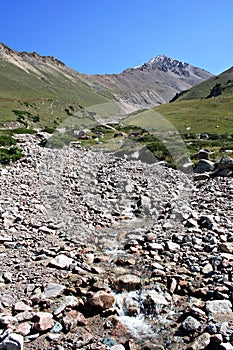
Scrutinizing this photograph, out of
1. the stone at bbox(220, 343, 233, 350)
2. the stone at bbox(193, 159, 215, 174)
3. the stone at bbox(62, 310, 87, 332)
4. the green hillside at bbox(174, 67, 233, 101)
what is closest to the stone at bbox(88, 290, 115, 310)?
the stone at bbox(62, 310, 87, 332)

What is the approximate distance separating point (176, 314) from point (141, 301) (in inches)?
35.2

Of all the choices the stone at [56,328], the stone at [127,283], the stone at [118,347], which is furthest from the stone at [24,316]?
the stone at [127,283]

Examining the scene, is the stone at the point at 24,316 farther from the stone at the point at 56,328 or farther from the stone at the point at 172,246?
the stone at the point at 172,246

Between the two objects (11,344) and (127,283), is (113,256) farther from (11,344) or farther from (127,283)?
(11,344)

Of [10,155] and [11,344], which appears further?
[10,155]

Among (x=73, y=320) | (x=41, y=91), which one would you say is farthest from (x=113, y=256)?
(x=41, y=91)

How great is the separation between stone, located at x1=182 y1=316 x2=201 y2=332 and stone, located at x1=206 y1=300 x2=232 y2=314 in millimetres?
462

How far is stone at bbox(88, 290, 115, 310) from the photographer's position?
6950 mm

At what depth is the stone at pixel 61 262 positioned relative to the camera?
27.5 ft

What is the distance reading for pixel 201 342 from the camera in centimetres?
591

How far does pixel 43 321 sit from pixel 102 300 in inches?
55.6

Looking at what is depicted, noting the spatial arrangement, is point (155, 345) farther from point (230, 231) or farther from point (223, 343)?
point (230, 231)

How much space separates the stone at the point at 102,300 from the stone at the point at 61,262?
1527 millimetres

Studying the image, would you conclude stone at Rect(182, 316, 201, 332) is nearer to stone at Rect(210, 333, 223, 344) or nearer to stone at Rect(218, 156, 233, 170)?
stone at Rect(210, 333, 223, 344)
